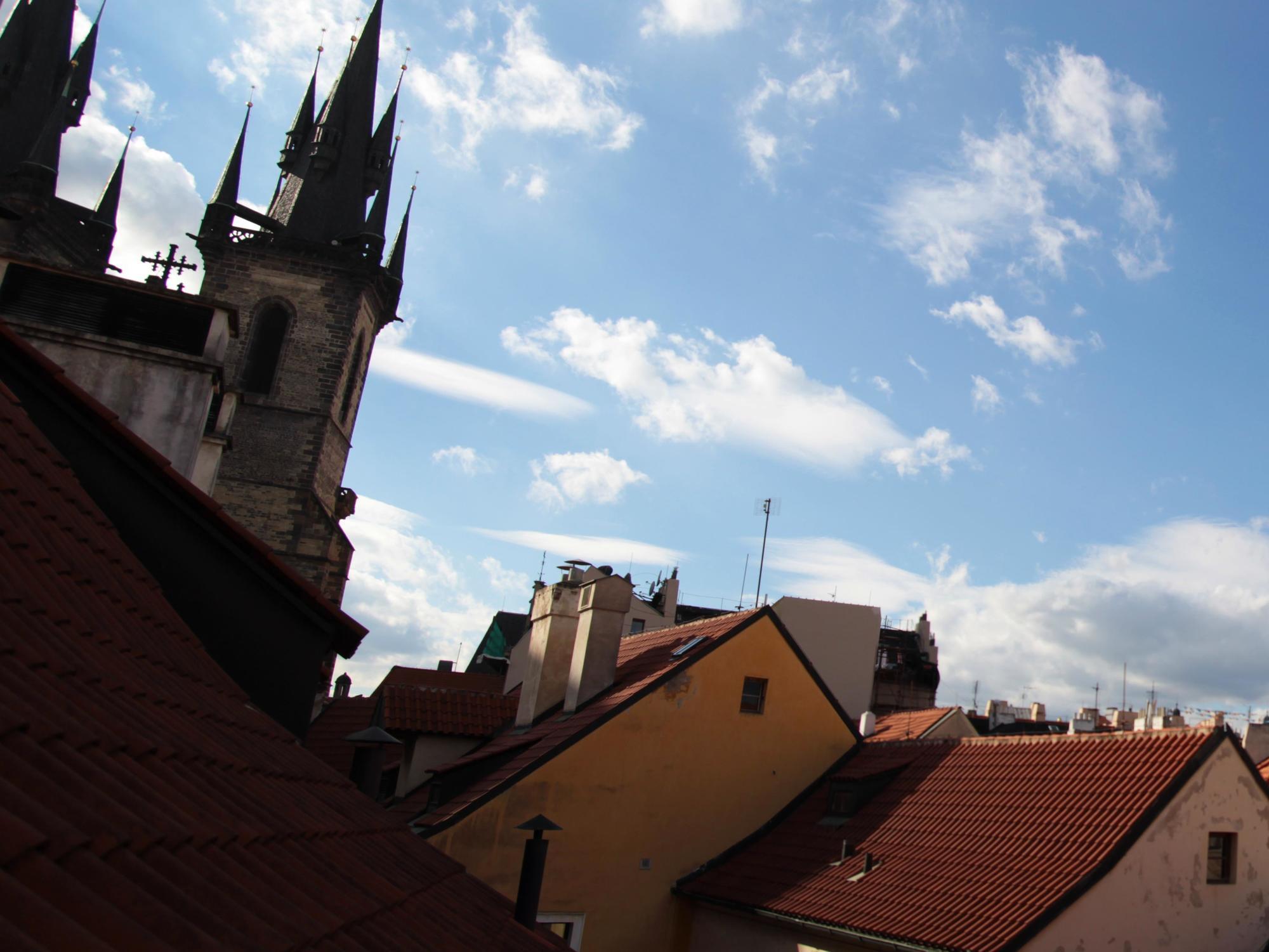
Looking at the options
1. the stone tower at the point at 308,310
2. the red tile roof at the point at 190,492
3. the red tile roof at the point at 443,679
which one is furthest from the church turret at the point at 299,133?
the red tile roof at the point at 190,492

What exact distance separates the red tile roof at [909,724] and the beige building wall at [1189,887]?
999cm

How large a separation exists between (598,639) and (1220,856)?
9.57 metres

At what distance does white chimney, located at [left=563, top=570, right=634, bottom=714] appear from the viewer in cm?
1916

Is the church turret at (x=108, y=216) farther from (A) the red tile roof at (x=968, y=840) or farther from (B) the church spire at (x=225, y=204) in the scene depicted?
(A) the red tile roof at (x=968, y=840)

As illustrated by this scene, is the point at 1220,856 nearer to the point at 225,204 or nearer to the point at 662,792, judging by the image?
the point at 662,792

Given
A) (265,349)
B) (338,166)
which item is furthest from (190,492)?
(338,166)

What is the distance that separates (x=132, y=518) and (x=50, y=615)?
12.8 feet

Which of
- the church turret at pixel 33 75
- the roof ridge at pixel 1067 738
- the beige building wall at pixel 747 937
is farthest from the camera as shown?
the church turret at pixel 33 75

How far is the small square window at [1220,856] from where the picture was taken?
1327cm

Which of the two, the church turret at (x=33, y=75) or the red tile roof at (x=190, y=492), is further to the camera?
the church turret at (x=33, y=75)

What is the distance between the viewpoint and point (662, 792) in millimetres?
17156

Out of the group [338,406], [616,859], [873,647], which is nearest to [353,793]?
[616,859]

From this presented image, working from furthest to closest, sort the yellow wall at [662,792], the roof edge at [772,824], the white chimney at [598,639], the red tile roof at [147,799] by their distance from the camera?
1. the white chimney at [598,639]
2. the roof edge at [772,824]
3. the yellow wall at [662,792]
4. the red tile roof at [147,799]

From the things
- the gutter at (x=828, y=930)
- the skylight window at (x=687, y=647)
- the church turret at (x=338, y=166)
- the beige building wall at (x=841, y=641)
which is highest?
the church turret at (x=338, y=166)
